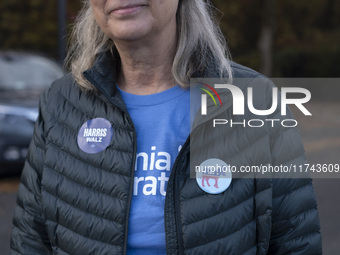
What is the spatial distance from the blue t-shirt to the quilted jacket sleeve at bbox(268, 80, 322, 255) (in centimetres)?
30

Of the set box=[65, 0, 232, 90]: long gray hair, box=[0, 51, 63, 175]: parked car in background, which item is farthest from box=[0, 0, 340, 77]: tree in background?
box=[65, 0, 232, 90]: long gray hair

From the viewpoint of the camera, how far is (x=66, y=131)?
203cm

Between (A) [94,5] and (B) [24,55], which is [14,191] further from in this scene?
(A) [94,5]

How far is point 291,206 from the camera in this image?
6.33 feet

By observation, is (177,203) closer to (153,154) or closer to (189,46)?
(153,154)

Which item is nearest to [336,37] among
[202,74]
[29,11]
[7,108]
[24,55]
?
[29,11]

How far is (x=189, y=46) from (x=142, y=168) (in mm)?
449

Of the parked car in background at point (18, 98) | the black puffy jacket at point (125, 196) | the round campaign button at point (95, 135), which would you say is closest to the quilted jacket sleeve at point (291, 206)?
the black puffy jacket at point (125, 196)

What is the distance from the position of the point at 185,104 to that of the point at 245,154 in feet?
0.84

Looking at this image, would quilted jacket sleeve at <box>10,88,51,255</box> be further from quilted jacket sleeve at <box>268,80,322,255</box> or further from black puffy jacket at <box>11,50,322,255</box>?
quilted jacket sleeve at <box>268,80,322,255</box>

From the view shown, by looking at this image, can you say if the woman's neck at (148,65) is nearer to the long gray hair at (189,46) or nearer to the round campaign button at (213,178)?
the long gray hair at (189,46)

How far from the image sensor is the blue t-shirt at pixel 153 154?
6.08ft

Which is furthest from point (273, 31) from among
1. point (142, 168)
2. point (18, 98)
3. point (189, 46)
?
point (142, 168)

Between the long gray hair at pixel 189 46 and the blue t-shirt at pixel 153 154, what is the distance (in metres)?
0.09
